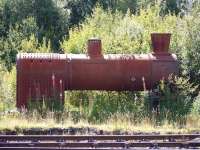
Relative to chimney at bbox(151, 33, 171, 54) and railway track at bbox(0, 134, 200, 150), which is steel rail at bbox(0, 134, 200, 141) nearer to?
railway track at bbox(0, 134, 200, 150)

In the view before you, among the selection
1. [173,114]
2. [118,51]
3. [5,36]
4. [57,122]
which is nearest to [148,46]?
[118,51]

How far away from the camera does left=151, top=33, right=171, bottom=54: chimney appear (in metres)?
18.6

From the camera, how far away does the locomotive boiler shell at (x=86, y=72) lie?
1795 centimetres

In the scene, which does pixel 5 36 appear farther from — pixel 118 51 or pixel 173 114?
pixel 173 114

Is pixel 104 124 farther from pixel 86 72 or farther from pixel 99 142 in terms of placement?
pixel 99 142

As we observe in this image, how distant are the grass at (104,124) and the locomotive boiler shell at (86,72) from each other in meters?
1.88

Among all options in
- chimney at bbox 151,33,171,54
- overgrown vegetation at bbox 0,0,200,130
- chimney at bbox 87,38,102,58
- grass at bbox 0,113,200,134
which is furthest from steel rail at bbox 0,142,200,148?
chimney at bbox 151,33,171,54

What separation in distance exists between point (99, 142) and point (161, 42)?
7.15 m

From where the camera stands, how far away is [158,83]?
723 inches

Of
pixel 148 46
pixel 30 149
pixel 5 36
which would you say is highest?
pixel 5 36

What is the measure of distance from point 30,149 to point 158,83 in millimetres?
7908

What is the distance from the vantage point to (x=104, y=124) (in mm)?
15508

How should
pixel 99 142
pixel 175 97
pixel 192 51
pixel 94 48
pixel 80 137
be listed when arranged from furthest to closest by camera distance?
1. pixel 192 51
2. pixel 94 48
3. pixel 175 97
4. pixel 80 137
5. pixel 99 142

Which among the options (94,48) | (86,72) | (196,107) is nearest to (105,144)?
(196,107)
